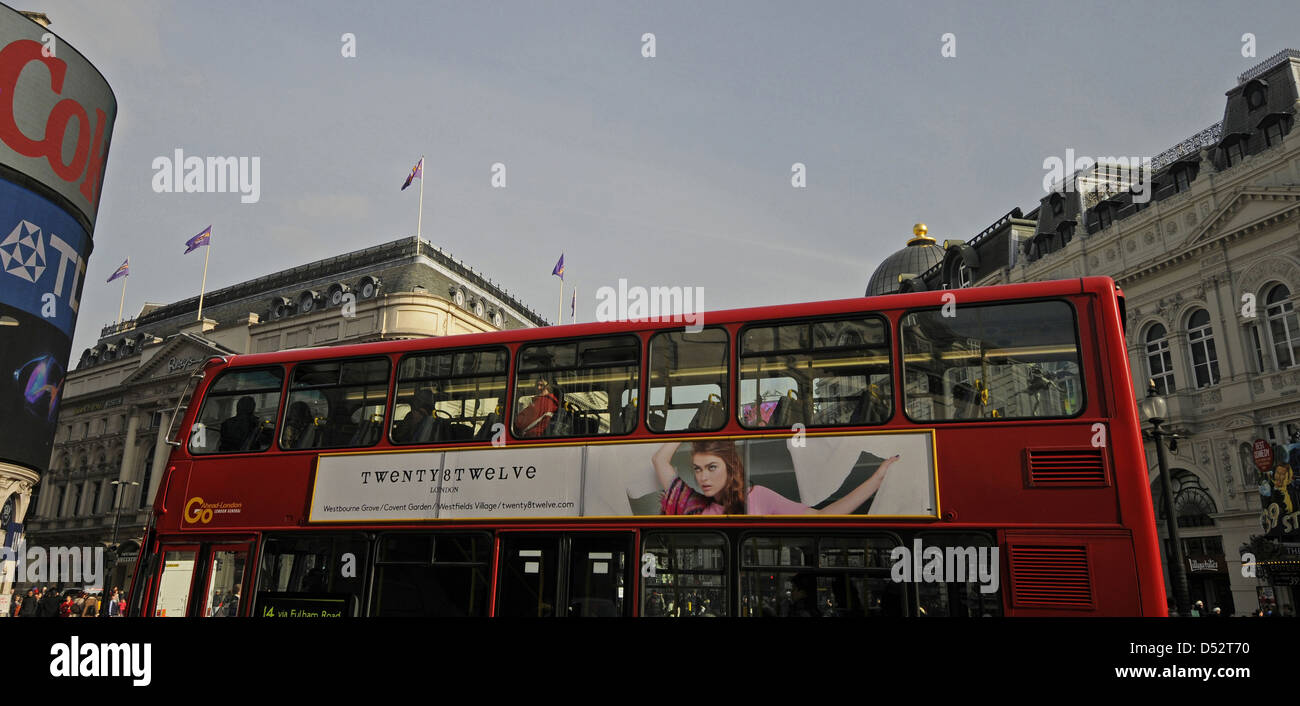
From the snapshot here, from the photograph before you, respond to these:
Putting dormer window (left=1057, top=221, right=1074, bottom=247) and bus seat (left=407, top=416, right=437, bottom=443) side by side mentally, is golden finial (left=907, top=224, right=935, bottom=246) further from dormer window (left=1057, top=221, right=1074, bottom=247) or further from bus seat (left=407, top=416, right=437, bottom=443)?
bus seat (left=407, top=416, right=437, bottom=443)

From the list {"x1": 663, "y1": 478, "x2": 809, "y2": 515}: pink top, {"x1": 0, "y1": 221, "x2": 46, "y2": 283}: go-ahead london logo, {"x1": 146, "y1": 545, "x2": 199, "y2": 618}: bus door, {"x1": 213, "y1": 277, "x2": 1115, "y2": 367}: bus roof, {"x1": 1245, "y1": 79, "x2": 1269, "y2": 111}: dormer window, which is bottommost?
{"x1": 146, "y1": 545, "x2": 199, "y2": 618}: bus door

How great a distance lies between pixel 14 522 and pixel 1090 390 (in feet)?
127

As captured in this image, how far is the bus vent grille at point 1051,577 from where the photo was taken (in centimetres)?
679

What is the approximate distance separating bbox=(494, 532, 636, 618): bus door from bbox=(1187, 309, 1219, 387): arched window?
28.6 meters

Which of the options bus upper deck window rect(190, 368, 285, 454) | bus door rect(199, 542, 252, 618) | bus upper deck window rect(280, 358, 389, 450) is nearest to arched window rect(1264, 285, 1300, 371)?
bus upper deck window rect(280, 358, 389, 450)

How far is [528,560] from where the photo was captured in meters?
8.34

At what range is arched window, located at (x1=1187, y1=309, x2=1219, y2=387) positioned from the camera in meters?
29.1

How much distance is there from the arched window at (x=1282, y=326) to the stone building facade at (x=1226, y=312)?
0.04m

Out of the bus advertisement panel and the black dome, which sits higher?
the black dome

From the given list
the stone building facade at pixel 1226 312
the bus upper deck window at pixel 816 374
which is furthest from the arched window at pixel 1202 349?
the bus upper deck window at pixel 816 374

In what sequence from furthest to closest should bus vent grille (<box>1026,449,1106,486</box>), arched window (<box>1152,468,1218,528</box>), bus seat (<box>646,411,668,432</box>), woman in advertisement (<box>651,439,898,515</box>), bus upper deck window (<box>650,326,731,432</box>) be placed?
arched window (<box>1152,468,1218,528</box>) < bus seat (<box>646,411,668,432</box>) < bus upper deck window (<box>650,326,731,432</box>) < woman in advertisement (<box>651,439,898,515</box>) < bus vent grille (<box>1026,449,1106,486</box>)
